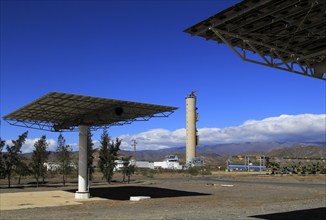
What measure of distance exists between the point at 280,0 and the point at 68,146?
41.7 m

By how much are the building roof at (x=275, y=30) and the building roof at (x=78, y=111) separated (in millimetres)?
13334

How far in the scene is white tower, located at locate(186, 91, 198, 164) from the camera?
337ft

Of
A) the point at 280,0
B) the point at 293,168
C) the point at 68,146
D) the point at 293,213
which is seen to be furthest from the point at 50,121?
the point at 293,168

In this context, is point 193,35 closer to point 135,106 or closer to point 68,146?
point 135,106

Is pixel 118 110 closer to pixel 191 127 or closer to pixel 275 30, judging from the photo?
pixel 275 30

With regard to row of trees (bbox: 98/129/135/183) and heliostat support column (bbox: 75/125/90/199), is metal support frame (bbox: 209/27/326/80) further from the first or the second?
row of trees (bbox: 98/129/135/183)

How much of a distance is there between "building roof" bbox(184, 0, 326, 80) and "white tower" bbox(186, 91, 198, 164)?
293ft

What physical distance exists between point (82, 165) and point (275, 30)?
2057 cm

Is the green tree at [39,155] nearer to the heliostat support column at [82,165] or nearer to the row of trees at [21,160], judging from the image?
the row of trees at [21,160]

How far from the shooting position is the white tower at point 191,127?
10269 cm

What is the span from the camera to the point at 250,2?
1035 cm

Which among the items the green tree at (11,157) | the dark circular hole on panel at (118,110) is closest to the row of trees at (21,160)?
the green tree at (11,157)

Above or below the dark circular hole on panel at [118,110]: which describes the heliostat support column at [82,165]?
below

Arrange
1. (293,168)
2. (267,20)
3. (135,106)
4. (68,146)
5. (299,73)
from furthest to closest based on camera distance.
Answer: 1. (293,168)
2. (68,146)
3. (135,106)
4. (299,73)
5. (267,20)
